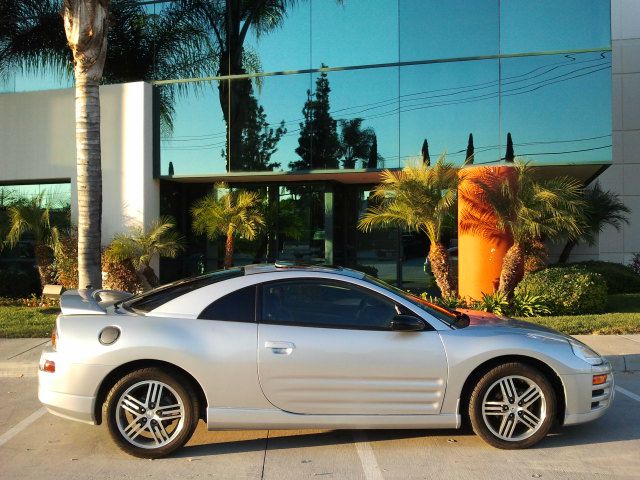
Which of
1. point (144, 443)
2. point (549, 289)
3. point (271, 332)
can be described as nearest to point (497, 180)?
point (549, 289)

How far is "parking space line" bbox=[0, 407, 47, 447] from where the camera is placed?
529 cm

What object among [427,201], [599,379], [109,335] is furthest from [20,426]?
[427,201]

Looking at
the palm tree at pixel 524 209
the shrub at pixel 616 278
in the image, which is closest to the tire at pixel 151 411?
the palm tree at pixel 524 209

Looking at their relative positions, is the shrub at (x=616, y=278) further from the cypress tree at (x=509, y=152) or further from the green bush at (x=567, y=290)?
the cypress tree at (x=509, y=152)

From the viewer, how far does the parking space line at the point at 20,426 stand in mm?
5285

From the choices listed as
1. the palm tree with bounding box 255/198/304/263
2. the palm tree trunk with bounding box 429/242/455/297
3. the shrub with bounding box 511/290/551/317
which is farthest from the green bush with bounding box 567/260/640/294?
the palm tree with bounding box 255/198/304/263

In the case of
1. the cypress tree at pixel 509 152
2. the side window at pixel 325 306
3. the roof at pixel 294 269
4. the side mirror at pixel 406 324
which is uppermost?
the cypress tree at pixel 509 152

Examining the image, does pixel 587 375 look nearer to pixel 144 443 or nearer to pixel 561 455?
pixel 561 455

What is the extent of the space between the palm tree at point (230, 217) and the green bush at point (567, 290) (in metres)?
5.73

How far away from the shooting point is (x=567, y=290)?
1105 centimetres

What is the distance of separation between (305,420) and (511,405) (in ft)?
5.31

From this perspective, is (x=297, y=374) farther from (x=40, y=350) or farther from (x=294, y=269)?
(x=40, y=350)

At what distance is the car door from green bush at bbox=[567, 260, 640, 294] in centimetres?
1058

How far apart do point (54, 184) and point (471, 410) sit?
514 inches
